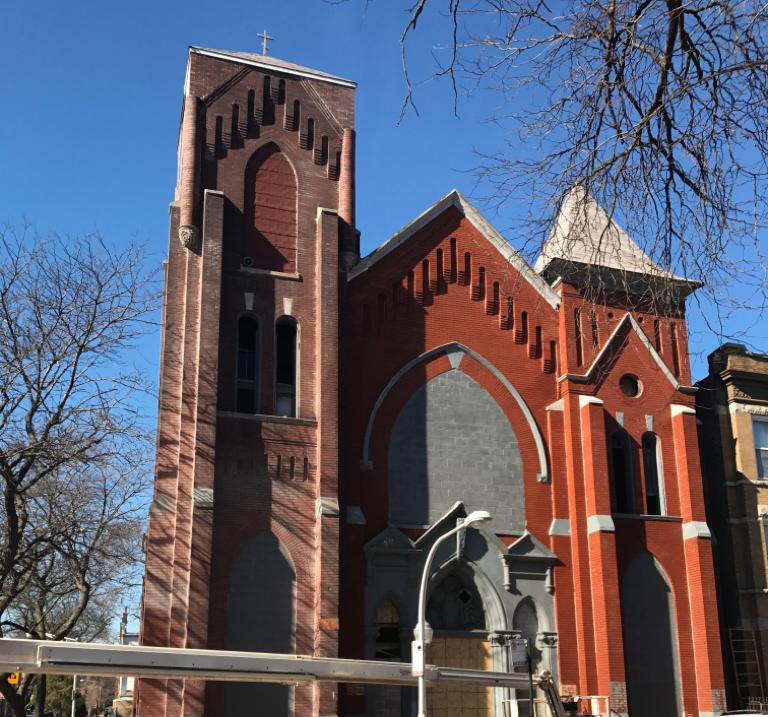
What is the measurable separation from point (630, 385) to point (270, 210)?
1226 centimetres

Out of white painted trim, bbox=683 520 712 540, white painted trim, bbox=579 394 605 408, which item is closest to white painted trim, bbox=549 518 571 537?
white painted trim, bbox=579 394 605 408

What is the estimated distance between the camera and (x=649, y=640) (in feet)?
90.2

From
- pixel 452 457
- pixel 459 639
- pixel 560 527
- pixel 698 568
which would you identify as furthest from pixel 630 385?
pixel 459 639

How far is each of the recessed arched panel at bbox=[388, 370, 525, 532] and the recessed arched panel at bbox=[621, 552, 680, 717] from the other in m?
3.77

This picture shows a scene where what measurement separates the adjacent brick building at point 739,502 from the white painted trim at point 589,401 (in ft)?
13.4

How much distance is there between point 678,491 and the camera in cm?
2934

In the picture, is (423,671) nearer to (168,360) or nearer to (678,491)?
(168,360)

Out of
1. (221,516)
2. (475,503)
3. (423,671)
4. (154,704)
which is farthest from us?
(475,503)

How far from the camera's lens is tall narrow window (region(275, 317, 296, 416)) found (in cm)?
2641

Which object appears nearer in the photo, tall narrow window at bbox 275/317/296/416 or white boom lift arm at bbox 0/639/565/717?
white boom lift arm at bbox 0/639/565/717

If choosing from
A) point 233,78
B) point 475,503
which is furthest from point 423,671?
point 233,78

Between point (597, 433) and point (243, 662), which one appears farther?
point (597, 433)

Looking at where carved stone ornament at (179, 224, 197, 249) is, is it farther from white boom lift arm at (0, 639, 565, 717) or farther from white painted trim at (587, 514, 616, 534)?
white painted trim at (587, 514, 616, 534)

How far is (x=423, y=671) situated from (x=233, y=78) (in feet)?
60.3
